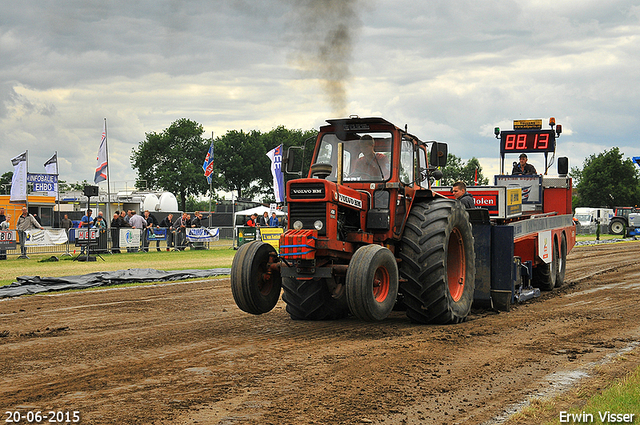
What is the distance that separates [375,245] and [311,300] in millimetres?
1622

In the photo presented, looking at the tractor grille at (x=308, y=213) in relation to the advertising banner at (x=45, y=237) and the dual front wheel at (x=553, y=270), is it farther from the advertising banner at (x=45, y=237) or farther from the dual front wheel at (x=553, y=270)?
A: the advertising banner at (x=45, y=237)

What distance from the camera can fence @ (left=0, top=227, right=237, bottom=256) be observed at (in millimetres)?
21875

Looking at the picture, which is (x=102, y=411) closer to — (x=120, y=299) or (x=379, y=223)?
(x=379, y=223)

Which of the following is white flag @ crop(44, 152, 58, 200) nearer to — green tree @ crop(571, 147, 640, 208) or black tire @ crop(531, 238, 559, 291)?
black tire @ crop(531, 238, 559, 291)

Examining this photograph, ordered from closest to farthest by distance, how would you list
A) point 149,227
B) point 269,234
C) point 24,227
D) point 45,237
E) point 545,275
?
point 545,275
point 24,227
point 45,237
point 149,227
point 269,234

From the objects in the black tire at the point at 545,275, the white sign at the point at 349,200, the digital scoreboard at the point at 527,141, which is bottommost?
the black tire at the point at 545,275

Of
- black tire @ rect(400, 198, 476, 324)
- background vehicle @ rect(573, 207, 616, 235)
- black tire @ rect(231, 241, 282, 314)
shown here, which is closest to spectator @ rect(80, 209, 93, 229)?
black tire @ rect(231, 241, 282, 314)

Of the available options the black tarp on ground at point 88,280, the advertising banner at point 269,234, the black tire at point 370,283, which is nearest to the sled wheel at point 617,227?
the advertising banner at point 269,234

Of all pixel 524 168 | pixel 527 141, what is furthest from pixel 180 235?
pixel 524 168

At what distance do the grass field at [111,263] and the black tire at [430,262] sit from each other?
981cm

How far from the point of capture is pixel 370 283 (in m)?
7.09

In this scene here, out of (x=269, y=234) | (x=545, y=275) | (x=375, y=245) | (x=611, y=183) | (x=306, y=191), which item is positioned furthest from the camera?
(x=611, y=183)

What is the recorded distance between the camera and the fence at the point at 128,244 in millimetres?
21875

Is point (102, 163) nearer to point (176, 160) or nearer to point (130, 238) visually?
point (130, 238)
